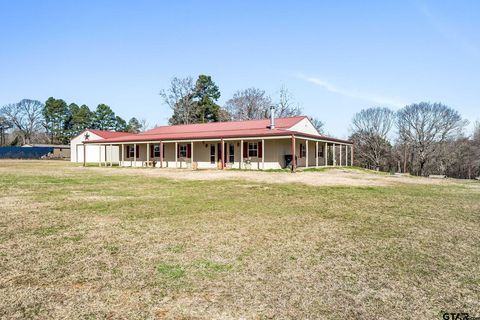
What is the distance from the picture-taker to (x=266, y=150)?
24.3 metres

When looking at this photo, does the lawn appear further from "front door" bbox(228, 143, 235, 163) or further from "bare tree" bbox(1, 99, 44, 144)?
"bare tree" bbox(1, 99, 44, 144)

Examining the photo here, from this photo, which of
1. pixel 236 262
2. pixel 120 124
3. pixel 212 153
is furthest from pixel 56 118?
pixel 236 262

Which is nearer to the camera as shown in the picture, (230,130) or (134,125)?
(230,130)

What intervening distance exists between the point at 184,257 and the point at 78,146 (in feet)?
149

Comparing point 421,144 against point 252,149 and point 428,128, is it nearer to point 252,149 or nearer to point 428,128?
point 428,128

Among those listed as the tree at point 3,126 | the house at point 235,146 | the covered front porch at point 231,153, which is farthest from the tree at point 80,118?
the covered front porch at point 231,153

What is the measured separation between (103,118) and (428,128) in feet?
212

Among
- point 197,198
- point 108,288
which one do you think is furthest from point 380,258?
point 197,198

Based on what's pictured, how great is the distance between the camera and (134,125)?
79.8 m

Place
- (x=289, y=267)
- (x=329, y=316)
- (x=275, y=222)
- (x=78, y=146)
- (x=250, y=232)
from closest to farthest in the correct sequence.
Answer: (x=329, y=316), (x=289, y=267), (x=250, y=232), (x=275, y=222), (x=78, y=146)

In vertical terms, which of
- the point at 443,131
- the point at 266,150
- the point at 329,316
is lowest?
the point at 329,316

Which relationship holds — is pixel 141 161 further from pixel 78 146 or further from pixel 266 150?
pixel 78 146

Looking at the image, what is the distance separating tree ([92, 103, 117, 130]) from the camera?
71688 millimetres

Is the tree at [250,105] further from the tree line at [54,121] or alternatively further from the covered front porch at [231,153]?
the tree line at [54,121]
